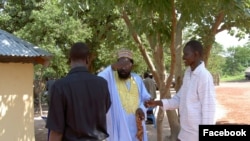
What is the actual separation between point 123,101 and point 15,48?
12.2 ft

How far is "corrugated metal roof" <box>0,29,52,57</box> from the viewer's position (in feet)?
22.9

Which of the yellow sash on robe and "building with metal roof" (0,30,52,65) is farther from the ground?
"building with metal roof" (0,30,52,65)

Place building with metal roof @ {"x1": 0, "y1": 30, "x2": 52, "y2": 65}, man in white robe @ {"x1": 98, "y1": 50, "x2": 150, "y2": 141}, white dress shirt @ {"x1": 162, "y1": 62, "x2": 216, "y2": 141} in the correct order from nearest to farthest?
white dress shirt @ {"x1": 162, "y1": 62, "x2": 216, "y2": 141} → man in white robe @ {"x1": 98, "y1": 50, "x2": 150, "y2": 141} → building with metal roof @ {"x1": 0, "y1": 30, "x2": 52, "y2": 65}

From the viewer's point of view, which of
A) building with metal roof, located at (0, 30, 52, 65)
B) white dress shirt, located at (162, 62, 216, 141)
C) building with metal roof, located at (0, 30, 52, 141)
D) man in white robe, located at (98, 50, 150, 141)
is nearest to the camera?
white dress shirt, located at (162, 62, 216, 141)

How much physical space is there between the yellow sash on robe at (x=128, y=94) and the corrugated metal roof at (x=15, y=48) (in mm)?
3295

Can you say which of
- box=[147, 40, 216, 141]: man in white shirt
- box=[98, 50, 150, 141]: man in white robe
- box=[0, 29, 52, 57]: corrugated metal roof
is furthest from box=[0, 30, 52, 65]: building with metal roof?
box=[147, 40, 216, 141]: man in white shirt

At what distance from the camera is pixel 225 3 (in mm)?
4164

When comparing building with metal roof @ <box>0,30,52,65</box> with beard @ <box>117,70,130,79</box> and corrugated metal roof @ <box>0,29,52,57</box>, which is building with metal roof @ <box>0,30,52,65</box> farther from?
beard @ <box>117,70,130,79</box>

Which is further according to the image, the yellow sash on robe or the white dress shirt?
Result: the yellow sash on robe

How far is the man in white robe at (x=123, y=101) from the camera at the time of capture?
4164 millimetres

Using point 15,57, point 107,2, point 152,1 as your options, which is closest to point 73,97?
point 152,1

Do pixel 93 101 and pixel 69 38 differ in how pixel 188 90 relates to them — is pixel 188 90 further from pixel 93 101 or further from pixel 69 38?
pixel 69 38

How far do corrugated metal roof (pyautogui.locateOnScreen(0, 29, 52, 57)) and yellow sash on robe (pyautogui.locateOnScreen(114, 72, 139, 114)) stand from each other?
3295 mm

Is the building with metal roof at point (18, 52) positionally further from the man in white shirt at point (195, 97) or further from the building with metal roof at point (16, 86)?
the man in white shirt at point (195, 97)
